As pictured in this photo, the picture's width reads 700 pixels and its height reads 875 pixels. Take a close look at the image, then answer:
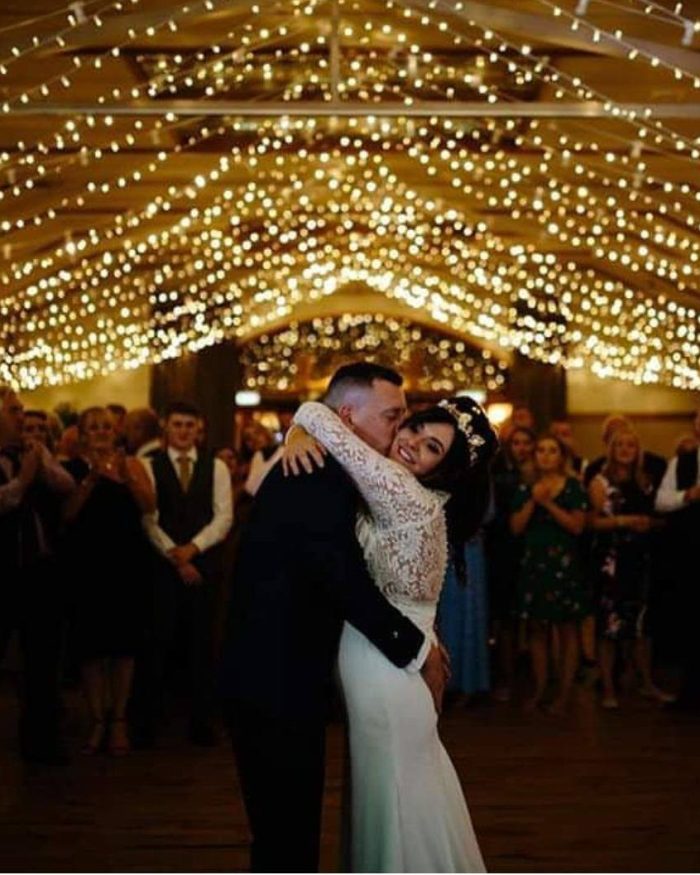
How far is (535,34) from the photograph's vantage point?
8461 millimetres

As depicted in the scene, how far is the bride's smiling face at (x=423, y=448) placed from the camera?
4.09m

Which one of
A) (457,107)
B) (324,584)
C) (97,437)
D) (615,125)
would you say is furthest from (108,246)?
(324,584)

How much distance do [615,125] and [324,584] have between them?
830 cm

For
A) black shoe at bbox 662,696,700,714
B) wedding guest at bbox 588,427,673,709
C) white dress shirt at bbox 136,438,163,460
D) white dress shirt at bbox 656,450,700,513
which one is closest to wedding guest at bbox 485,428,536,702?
wedding guest at bbox 588,427,673,709

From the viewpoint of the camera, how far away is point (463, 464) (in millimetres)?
4121

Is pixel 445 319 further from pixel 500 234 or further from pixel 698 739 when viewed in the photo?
pixel 698 739

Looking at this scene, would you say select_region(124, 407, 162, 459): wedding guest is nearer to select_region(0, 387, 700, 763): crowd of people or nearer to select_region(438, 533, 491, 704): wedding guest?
select_region(0, 387, 700, 763): crowd of people

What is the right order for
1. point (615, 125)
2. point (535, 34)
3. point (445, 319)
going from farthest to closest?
point (445, 319)
point (615, 125)
point (535, 34)

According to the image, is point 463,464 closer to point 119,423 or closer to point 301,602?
point 301,602

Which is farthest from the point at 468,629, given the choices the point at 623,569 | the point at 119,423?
the point at 119,423

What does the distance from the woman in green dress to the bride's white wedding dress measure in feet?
15.6

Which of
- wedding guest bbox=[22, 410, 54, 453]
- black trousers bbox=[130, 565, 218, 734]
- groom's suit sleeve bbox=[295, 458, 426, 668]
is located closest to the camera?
groom's suit sleeve bbox=[295, 458, 426, 668]

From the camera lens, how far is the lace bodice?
3902mm

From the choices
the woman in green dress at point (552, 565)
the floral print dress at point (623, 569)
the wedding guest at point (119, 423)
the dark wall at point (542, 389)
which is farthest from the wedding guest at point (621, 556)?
the dark wall at point (542, 389)
